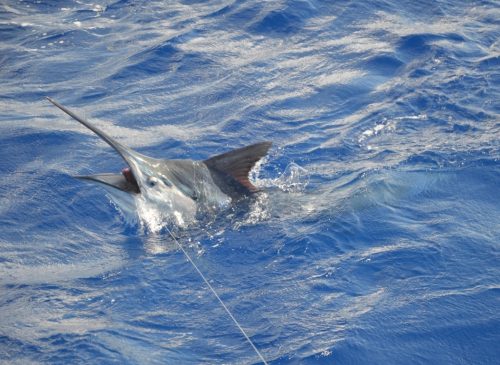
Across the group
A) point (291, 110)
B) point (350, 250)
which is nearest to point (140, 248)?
point (350, 250)

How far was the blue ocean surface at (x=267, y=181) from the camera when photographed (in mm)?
5727

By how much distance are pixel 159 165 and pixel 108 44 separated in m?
6.13

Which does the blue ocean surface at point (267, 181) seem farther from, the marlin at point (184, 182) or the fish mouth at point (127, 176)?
the fish mouth at point (127, 176)

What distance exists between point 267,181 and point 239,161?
0.97 m

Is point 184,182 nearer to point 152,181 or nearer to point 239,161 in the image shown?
point 152,181

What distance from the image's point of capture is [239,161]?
7395mm

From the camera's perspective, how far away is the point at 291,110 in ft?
33.4

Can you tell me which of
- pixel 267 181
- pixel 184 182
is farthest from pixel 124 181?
pixel 267 181

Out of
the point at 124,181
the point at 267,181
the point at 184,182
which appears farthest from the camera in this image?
the point at 267,181

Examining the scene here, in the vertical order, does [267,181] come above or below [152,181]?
below

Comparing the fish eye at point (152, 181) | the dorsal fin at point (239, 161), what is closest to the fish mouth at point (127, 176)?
the fish eye at point (152, 181)

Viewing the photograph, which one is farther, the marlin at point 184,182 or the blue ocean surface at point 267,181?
the marlin at point 184,182

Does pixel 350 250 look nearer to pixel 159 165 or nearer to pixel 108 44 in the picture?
pixel 159 165

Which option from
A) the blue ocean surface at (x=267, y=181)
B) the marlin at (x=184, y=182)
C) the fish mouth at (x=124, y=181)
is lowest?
the blue ocean surface at (x=267, y=181)
